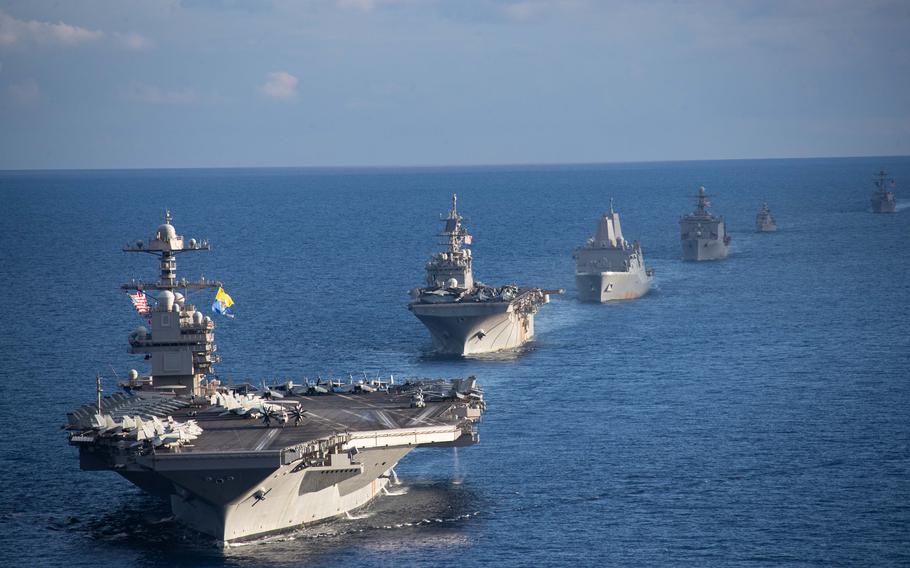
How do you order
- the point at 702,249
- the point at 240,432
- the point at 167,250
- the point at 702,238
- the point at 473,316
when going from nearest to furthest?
the point at 240,432 → the point at 167,250 → the point at 473,316 → the point at 702,238 → the point at 702,249

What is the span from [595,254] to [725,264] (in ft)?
81.3

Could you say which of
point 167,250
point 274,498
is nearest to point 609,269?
point 167,250

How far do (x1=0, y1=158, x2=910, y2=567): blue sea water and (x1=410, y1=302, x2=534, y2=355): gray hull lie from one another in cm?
170

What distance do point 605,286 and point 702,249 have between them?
3121 cm

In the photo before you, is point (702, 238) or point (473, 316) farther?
point (702, 238)

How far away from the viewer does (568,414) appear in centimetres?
6675

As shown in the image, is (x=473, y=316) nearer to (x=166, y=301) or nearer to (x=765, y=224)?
(x=166, y=301)

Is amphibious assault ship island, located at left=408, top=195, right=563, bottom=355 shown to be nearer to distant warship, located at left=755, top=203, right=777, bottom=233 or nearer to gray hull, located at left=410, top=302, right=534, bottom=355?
gray hull, located at left=410, top=302, right=534, bottom=355

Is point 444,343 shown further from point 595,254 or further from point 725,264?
point 725,264

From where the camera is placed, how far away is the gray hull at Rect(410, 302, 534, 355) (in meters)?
84.7

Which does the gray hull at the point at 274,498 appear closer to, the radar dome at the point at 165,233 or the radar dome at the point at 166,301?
the radar dome at the point at 166,301

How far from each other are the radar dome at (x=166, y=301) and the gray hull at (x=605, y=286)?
54.0 m

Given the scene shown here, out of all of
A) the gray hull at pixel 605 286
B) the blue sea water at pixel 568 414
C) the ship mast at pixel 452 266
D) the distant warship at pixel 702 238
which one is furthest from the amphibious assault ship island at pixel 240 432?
the distant warship at pixel 702 238

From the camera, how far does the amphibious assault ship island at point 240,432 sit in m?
47.2
